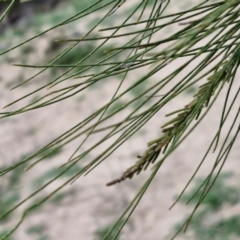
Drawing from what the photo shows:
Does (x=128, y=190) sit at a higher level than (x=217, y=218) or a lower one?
higher

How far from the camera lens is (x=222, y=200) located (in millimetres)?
2949

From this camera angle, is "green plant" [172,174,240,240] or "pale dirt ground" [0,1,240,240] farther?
Result: "pale dirt ground" [0,1,240,240]

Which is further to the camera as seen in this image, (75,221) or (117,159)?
(117,159)

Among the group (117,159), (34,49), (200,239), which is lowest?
(200,239)

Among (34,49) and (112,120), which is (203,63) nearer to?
(112,120)

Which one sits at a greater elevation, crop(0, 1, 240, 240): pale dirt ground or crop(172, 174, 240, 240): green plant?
crop(0, 1, 240, 240): pale dirt ground

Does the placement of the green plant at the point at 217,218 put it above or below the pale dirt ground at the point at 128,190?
below

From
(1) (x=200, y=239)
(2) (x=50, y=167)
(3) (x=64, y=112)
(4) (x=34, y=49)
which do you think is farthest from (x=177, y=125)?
(4) (x=34, y=49)

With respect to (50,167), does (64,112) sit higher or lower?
higher

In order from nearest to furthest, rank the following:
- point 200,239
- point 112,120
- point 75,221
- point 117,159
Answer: point 200,239 → point 75,221 → point 117,159 → point 112,120

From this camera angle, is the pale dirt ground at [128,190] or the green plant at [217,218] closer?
the green plant at [217,218]

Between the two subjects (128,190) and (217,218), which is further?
(128,190)

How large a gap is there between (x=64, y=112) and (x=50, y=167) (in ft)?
3.00

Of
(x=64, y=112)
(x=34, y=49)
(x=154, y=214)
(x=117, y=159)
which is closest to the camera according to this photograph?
(x=154, y=214)
